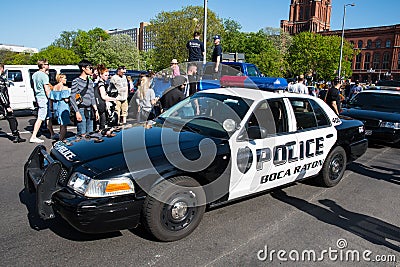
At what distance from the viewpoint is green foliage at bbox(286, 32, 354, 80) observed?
54.5 meters

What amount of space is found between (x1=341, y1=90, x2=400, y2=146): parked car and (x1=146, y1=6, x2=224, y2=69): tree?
1213 inches

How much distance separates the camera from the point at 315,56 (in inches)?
2143

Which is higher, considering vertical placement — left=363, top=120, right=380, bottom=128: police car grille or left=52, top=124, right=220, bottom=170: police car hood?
left=52, top=124, right=220, bottom=170: police car hood

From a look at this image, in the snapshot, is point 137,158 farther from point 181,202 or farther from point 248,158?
point 248,158

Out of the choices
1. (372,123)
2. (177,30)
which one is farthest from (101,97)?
(177,30)

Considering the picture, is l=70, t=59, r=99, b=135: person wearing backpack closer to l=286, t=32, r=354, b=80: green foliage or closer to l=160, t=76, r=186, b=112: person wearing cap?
l=160, t=76, r=186, b=112: person wearing cap

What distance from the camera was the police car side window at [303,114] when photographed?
4492 millimetres

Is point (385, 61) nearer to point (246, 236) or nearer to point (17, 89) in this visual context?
point (17, 89)

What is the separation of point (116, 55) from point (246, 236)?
6241 cm

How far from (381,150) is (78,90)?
24.6ft

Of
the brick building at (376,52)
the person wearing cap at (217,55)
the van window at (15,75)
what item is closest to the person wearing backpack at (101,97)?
the person wearing cap at (217,55)

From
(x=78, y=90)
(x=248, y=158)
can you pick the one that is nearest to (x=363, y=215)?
(x=248, y=158)

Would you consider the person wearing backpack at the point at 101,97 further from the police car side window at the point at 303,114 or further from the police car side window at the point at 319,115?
the police car side window at the point at 319,115

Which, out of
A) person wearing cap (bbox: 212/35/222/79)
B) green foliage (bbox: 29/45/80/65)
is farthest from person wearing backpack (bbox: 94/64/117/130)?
green foliage (bbox: 29/45/80/65)
